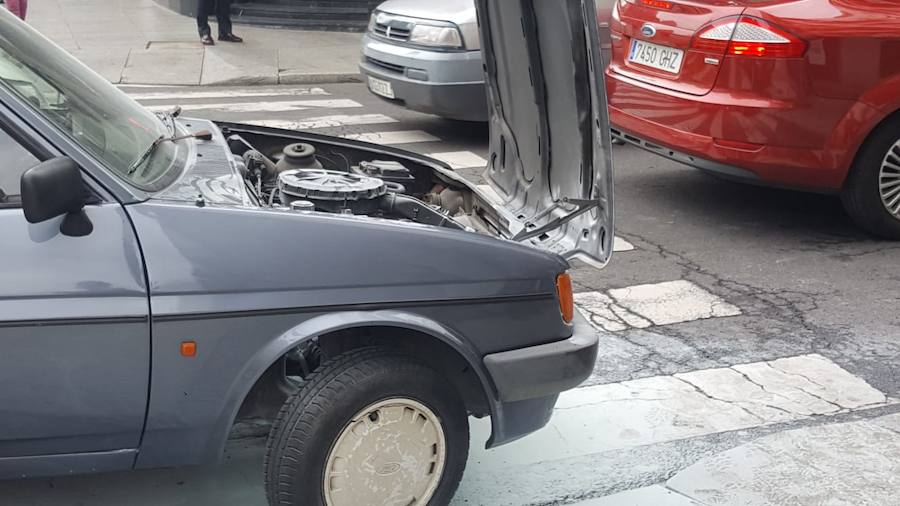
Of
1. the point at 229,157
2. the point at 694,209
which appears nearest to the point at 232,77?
the point at 694,209

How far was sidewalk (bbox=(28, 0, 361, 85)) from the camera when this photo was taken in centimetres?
1310

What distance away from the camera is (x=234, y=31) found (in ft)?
53.5

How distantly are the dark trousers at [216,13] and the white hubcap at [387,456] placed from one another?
483 inches

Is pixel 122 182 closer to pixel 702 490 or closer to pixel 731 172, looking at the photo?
pixel 702 490

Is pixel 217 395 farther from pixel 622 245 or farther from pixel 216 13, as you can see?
pixel 216 13

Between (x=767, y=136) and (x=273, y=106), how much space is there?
242 inches

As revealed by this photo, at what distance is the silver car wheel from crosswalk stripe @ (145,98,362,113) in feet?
20.3

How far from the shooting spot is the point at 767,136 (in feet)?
20.8

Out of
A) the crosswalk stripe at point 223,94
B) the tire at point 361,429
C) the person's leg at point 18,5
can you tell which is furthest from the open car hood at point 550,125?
the person's leg at point 18,5

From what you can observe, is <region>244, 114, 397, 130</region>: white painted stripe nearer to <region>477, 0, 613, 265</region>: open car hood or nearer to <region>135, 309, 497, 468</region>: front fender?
<region>477, 0, 613, 265</region>: open car hood

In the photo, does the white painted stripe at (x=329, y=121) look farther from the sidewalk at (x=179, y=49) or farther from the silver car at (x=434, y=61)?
the sidewalk at (x=179, y=49)

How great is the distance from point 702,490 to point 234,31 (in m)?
13.8

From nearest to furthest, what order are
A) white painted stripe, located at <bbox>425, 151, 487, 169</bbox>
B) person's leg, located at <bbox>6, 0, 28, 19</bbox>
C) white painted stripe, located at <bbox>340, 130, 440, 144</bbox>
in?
white painted stripe, located at <bbox>425, 151, 487, 169</bbox>, white painted stripe, located at <bbox>340, 130, 440, 144</bbox>, person's leg, located at <bbox>6, 0, 28, 19</bbox>

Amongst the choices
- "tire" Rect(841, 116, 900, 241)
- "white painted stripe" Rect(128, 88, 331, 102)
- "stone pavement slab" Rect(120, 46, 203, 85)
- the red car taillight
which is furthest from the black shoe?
"tire" Rect(841, 116, 900, 241)
